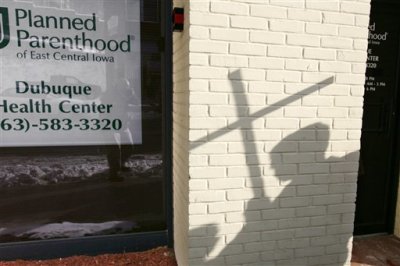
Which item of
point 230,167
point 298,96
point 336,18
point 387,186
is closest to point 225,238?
point 230,167

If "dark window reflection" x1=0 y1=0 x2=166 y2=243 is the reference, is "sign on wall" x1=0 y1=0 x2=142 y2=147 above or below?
above

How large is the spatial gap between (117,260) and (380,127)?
2.94 metres

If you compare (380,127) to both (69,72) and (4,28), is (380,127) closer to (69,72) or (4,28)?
(69,72)

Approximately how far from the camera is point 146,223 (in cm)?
329

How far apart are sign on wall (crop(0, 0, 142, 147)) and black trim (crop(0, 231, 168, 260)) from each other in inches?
36.4

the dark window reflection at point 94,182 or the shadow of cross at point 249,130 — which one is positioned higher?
the shadow of cross at point 249,130

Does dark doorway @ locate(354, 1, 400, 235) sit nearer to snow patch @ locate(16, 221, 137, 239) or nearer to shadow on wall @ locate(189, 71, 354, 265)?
Result: shadow on wall @ locate(189, 71, 354, 265)

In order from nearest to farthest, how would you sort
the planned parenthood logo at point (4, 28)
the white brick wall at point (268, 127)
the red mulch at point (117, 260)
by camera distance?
the white brick wall at point (268, 127)
the planned parenthood logo at point (4, 28)
the red mulch at point (117, 260)

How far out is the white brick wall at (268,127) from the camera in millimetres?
2176

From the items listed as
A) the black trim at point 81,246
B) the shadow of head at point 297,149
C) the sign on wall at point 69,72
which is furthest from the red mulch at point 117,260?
the shadow of head at point 297,149

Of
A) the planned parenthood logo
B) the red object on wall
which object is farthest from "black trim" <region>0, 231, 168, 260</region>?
the red object on wall

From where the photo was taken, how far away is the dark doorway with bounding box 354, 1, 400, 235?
3357 mm

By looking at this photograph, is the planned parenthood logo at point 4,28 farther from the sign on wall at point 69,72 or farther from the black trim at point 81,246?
the black trim at point 81,246

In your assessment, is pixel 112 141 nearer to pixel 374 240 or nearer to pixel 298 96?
pixel 298 96
